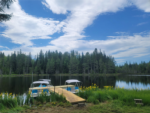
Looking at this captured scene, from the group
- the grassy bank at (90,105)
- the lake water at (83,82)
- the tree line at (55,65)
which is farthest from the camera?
the tree line at (55,65)

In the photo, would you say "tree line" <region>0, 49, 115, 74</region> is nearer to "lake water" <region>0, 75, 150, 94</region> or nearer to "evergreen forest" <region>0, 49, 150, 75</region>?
"evergreen forest" <region>0, 49, 150, 75</region>

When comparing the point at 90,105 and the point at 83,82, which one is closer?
the point at 90,105

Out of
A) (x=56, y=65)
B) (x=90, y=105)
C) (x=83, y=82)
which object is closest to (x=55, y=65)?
(x=56, y=65)

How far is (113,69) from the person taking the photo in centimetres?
9212

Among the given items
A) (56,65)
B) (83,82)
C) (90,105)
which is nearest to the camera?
(90,105)

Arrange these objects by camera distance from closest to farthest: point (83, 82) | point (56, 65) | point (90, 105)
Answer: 1. point (90, 105)
2. point (83, 82)
3. point (56, 65)

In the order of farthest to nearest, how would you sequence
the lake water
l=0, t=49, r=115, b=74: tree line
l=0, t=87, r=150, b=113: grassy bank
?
1. l=0, t=49, r=115, b=74: tree line
2. the lake water
3. l=0, t=87, r=150, b=113: grassy bank

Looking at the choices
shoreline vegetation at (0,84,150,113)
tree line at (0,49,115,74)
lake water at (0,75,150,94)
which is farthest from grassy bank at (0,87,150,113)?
tree line at (0,49,115,74)

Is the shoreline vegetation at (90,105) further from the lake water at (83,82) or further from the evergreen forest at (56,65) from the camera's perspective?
the evergreen forest at (56,65)

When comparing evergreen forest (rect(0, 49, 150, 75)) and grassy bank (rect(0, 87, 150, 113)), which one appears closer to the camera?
grassy bank (rect(0, 87, 150, 113))

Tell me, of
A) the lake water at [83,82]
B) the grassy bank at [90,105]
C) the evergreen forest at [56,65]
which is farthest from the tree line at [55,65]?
the grassy bank at [90,105]

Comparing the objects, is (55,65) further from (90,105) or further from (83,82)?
(90,105)

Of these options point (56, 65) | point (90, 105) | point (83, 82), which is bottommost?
point (83, 82)

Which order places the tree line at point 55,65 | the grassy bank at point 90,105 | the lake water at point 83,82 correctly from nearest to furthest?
the grassy bank at point 90,105
the lake water at point 83,82
the tree line at point 55,65
